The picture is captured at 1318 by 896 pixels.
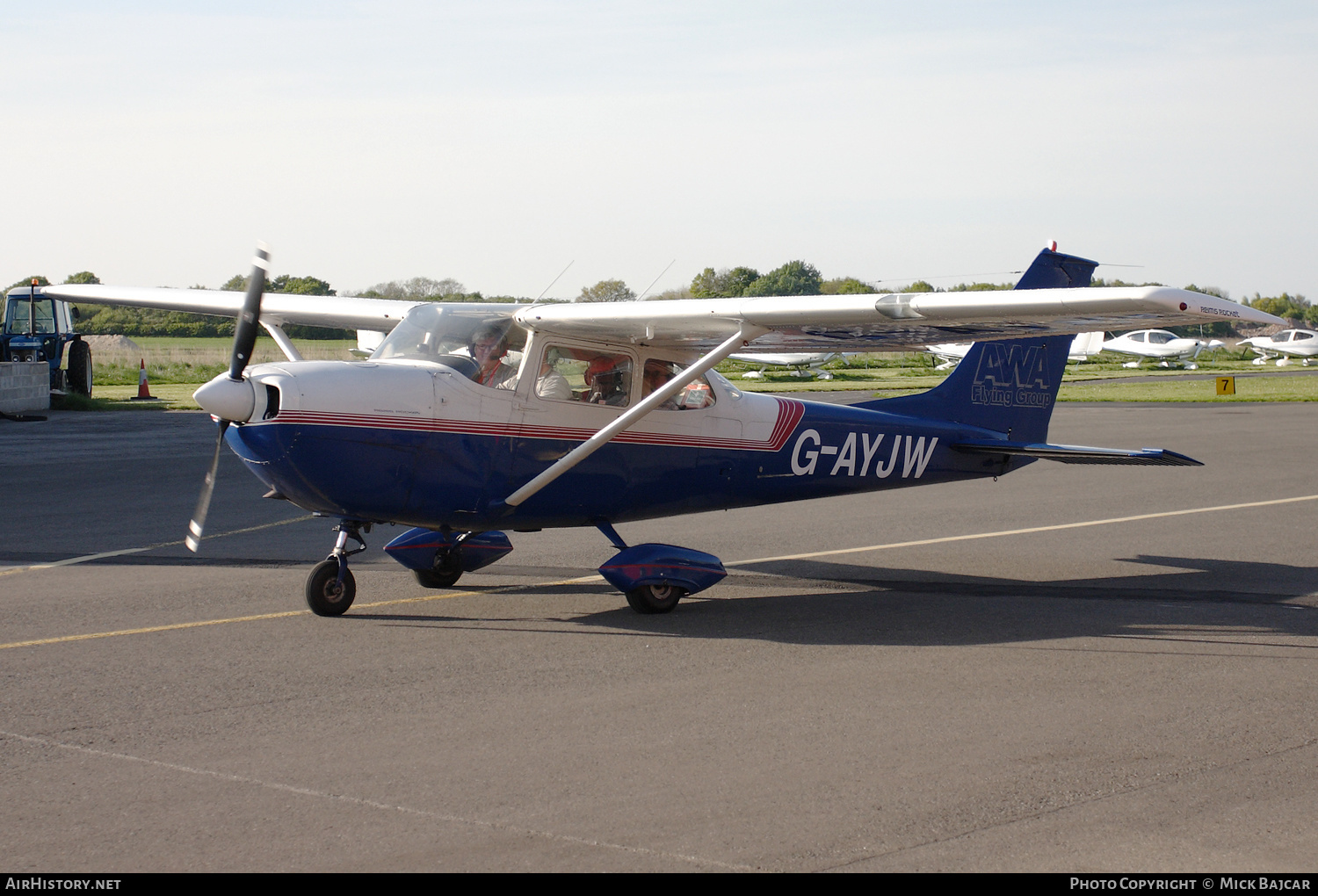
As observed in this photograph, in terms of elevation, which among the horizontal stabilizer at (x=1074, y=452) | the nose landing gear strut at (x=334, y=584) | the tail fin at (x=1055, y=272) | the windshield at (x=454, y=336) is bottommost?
the nose landing gear strut at (x=334, y=584)

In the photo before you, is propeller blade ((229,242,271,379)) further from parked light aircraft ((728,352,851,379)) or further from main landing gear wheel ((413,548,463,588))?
parked light aircraft ((728,352,851,379))

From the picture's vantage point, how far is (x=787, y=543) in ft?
36.5

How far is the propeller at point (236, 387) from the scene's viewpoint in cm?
692

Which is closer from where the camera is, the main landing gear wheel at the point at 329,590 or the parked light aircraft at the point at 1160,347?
the main landing gear wheel at the point at 329,590

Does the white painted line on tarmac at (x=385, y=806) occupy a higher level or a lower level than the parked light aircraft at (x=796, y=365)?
higher

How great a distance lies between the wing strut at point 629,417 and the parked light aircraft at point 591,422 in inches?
0.6

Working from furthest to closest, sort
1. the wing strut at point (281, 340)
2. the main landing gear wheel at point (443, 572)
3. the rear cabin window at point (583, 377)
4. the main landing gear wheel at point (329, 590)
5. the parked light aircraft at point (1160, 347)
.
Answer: the parked light aircraft at point (1160, 347)
the wing strut at point (281, 340)
the main landing gear wheel at point (443, 572)
the rear cabin window at point (583, 377)
the main landing gear wheel at point (329, 590)

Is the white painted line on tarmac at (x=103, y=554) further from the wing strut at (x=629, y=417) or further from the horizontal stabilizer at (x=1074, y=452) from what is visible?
the horizontal stabilizer at (x=1074, y=452)

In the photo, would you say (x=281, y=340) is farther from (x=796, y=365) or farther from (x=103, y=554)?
(x=796, y=365)

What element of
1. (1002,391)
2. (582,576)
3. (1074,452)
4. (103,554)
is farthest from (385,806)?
(1002,391)

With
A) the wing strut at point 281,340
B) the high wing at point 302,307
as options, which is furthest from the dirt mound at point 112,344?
the wing strut at point 281,340

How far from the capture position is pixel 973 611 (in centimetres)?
812
